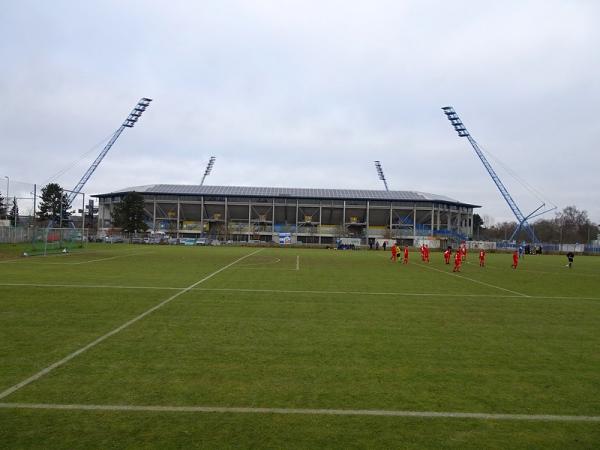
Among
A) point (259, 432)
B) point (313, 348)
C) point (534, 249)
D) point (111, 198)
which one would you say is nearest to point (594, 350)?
point (313, 348)

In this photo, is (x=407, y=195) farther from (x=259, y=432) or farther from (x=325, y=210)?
(x=259, y=432)

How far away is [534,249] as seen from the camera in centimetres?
7606

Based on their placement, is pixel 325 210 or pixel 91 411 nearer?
pixel 91 411

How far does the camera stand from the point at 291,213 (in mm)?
113250

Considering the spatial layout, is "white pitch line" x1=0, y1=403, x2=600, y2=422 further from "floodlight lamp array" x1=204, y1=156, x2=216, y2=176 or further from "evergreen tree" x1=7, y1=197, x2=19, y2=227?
"floodlight lamp array" x1=204, y1=156, x2=216, y2=176

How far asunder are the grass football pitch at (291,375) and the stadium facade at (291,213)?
94.2m

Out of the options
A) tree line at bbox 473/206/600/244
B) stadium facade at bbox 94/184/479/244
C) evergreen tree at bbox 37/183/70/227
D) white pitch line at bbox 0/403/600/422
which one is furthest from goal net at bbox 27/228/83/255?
tree line at bbox 473/206/600/244

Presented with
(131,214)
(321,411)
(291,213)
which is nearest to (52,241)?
(321,411)

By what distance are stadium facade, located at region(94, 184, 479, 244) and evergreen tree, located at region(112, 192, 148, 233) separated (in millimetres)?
7160

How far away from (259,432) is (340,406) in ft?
3.51

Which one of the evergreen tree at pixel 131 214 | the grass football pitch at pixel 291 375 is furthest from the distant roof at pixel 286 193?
the grass football pitch at pixel 291 375

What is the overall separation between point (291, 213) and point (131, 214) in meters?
36.0

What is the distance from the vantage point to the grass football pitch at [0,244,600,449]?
14.5 feet

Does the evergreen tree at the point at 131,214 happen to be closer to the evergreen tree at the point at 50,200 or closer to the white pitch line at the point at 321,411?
the evergreen tree at the point at 50,200
